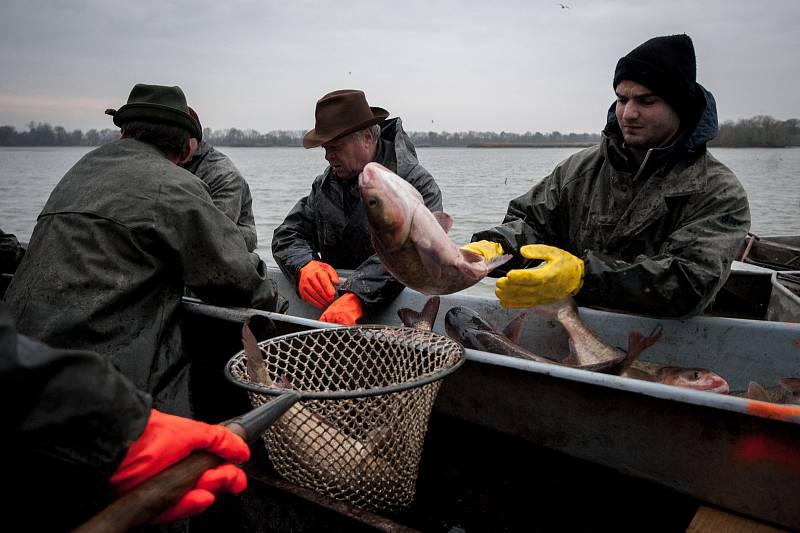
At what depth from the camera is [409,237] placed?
97.2 inches

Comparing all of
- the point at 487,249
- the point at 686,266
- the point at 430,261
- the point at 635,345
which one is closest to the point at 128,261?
the point at 430,261

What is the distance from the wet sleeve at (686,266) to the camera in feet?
11.1

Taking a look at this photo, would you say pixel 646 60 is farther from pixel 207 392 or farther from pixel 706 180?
pixel 207 392


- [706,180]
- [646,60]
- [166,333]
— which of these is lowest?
[166,333]

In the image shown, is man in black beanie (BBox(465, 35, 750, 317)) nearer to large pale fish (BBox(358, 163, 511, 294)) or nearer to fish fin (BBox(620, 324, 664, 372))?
fish fin (BBox(620, 324, 664, 372))

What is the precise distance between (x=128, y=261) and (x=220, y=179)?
3099 mm

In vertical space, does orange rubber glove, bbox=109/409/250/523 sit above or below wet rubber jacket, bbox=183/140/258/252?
below

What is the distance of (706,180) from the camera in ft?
11.8

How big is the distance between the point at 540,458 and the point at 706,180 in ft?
6.48

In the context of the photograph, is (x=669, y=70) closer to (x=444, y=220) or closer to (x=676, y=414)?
(x=444, y=220)

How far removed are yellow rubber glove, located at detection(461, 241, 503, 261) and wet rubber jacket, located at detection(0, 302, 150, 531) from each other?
2250 millimetres

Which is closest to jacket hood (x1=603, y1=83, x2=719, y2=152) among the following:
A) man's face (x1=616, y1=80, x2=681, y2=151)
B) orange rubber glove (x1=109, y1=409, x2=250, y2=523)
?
man's face (x1=616, y1=80, x2=681, y2=151)

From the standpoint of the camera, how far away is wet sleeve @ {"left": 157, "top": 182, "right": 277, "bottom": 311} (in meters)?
2.83

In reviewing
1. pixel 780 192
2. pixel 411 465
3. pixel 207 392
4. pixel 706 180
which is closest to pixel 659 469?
pixel 411 465
